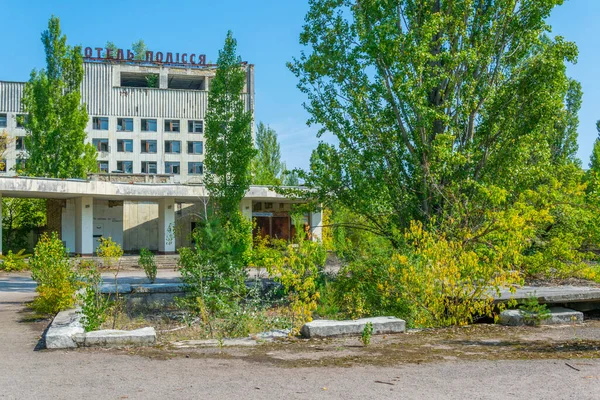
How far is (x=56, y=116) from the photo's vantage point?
36.6 metres

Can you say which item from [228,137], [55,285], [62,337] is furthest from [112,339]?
[228,137]

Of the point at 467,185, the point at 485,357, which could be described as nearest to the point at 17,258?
the point at 467,185

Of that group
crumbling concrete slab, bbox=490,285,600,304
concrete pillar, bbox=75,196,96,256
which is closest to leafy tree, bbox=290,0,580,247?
crumbling concrete slab, bbox=490,285,600,304

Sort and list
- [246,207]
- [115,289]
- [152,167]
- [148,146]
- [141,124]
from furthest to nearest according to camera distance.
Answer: [152,167]
[148,146]
[141,124]
[246,207]
[115,289]

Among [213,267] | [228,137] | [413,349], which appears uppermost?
[228,137]

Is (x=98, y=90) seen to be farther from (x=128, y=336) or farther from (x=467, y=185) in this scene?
(x=128, y=336)

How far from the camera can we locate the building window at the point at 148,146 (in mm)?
55531

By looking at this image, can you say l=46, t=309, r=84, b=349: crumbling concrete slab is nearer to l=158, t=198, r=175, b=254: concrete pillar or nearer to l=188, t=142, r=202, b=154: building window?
l=158, t=198, r=175, b=254: concrete pillar

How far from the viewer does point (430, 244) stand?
34.0 ft

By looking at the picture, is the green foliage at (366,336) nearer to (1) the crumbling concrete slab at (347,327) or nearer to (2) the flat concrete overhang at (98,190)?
(1) the crumbling concrete slab at (347,327)

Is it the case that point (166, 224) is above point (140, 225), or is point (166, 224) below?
below

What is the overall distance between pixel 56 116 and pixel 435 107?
90.2ft

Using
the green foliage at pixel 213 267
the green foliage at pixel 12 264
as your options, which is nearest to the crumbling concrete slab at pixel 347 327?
the green foliage at pixel 213 267

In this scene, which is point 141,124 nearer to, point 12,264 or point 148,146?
point 148,146
